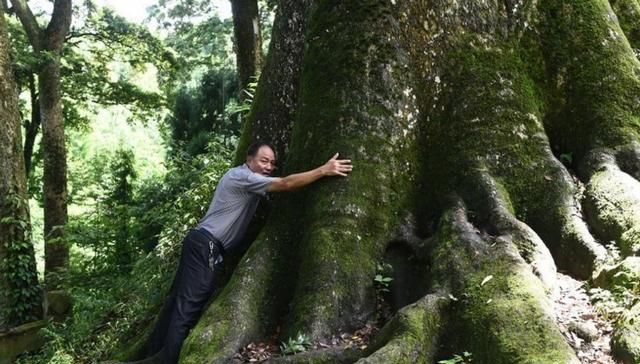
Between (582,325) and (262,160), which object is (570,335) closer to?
(582,325)

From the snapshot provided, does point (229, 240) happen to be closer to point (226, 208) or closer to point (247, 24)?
point (226, 208)

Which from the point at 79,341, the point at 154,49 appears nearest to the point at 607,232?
the point at 79,341

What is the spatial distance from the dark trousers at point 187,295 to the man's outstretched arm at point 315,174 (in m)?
0.90

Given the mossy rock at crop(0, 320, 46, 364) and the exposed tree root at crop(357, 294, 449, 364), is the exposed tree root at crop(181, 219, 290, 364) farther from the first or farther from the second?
the mossy rock at crop(0, 320, 46, 364)

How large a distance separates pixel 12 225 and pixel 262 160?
→ 7.43m

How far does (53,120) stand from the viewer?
16.3 meters

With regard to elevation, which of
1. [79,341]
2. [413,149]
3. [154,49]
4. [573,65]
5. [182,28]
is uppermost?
[182,28]

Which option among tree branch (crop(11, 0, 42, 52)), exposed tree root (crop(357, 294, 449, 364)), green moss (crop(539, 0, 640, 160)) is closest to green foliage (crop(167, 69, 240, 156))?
tree branch (crop(11, 0, 42, 52))

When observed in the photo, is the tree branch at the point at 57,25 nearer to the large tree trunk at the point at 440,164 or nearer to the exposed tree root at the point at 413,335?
the large tree trunk at the point at 440,164

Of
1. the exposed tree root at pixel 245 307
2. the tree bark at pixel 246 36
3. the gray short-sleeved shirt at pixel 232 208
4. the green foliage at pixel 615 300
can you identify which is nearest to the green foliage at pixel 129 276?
the gray short-sleeved shirt at pixel 232 208

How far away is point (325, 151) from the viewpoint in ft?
17.9

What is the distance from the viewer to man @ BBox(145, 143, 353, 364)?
17.8 feet

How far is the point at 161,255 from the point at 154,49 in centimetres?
1265

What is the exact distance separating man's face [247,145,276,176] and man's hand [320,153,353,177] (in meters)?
0.73
